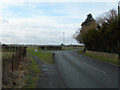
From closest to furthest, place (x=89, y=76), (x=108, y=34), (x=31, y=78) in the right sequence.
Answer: (x=31, y=78), (x=89, y=76), (x=108, y=34)

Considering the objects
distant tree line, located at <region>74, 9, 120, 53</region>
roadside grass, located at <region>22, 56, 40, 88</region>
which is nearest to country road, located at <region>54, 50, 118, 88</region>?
roadside grass, located at <region>22, 56, 40, 88</region>

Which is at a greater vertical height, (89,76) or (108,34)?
(108,34)

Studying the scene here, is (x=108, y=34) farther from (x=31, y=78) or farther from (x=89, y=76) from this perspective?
(x=31, y=78)

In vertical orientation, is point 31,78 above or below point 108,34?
below

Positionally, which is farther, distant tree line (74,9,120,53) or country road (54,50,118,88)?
distant tree line (74,9,120,53)

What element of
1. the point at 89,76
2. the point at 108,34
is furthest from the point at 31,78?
the point at 108,34

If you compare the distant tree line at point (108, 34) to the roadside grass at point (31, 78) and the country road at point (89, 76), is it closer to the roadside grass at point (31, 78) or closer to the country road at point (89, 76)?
the country road at point (89, 76)

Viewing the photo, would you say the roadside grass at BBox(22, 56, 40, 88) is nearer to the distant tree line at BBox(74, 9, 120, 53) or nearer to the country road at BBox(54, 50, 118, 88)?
the country road at BBox(54, 50, 118, 88)

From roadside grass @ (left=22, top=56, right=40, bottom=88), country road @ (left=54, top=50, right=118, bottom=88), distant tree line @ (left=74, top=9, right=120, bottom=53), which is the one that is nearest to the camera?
roadside grass @ (left=22, top=56, right=40, bottom=88)

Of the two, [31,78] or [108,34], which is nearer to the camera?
[31,78]

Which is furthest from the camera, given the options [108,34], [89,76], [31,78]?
[108,34]

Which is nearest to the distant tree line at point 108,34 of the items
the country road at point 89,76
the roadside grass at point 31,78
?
the country road at point 89,76

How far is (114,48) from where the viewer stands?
2639 cm

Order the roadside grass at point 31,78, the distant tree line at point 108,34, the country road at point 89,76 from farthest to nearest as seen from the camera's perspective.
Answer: the distant tree line at point 108,34 < the country road at point 89,76 < the roadside grass at point 31,78
